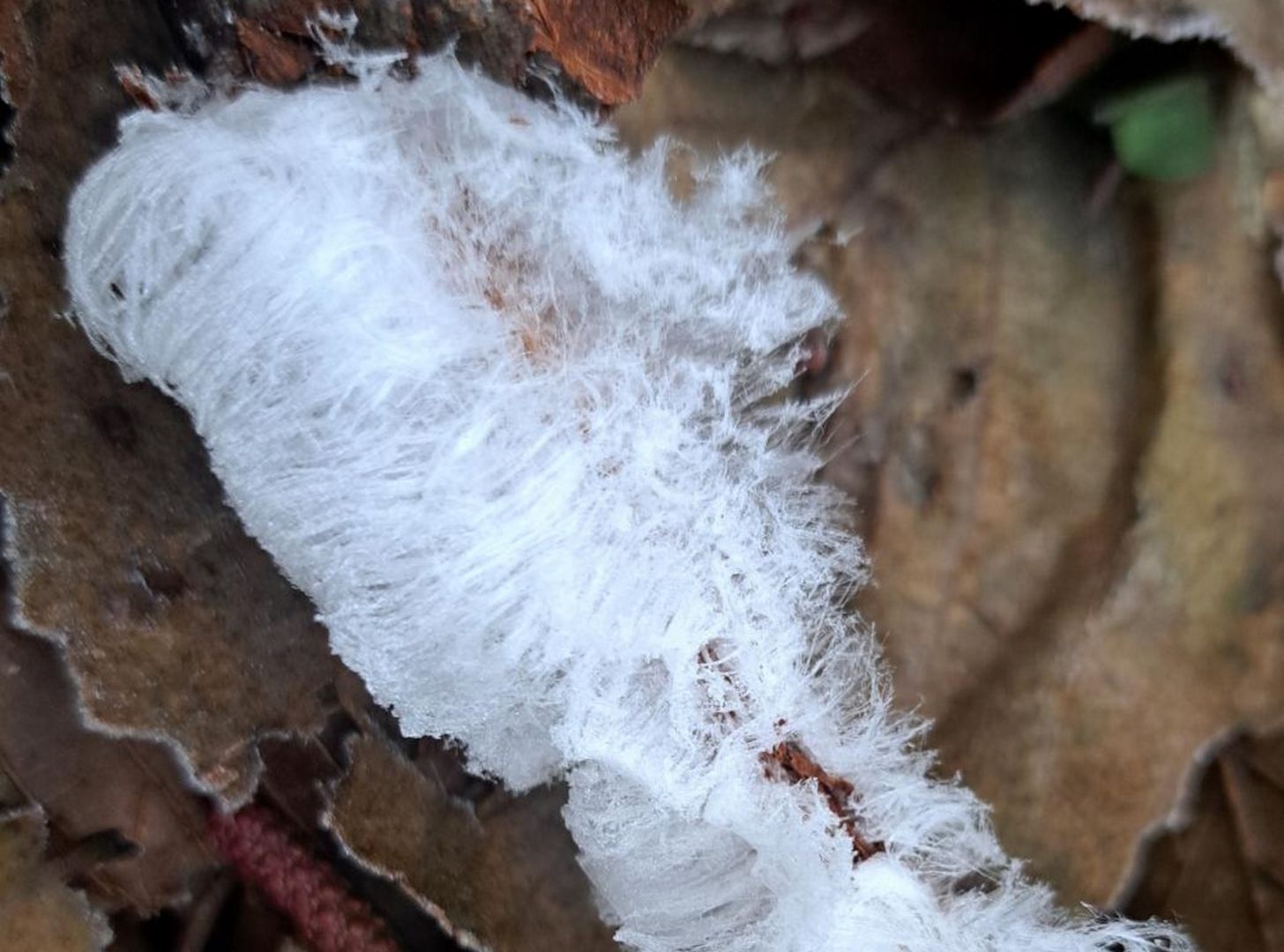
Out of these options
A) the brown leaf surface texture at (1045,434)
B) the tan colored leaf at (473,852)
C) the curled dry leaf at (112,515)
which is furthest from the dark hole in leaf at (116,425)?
the brown leaf surface texture at (1045,434)

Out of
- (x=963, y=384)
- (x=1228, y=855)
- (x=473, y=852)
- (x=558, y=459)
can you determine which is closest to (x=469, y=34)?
(x=558, y=459)

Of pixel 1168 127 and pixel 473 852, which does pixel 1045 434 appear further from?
pixel 473 852

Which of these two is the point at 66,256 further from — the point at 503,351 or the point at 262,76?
the point at 503,351

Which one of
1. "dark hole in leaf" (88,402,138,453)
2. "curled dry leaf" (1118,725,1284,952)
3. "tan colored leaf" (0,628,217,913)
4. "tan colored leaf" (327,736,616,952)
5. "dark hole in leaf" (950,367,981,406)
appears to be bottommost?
"tan colored leaf" (0,628,217,913)

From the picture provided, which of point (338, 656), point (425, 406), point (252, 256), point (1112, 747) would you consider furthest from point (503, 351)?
point (1112, 747)

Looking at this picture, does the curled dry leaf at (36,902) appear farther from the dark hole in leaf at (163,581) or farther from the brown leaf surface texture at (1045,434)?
the brown leaf surface texture at (1045,434)

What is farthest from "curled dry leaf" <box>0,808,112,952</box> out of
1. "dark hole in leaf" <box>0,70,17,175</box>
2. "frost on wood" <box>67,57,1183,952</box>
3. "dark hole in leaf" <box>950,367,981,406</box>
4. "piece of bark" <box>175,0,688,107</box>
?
"dark hole in leaf" <box>950,367,981,406</box>

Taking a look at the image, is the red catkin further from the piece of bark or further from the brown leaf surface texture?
the piece of bark
